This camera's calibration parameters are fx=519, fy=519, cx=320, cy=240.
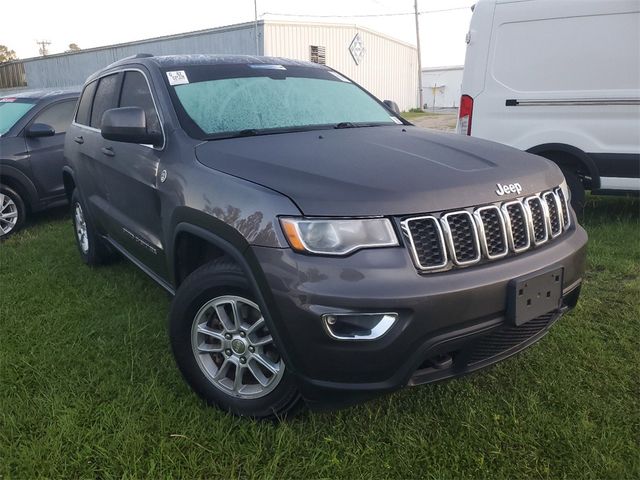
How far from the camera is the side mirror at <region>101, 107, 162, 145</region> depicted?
8.80 feet

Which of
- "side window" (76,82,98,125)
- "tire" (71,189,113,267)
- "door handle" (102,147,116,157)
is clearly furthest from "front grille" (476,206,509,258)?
"side window" (76,82,98,125)

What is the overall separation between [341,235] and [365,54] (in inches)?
972

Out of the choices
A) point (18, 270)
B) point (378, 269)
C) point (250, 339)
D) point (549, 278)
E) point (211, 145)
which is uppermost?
point (211, 145)

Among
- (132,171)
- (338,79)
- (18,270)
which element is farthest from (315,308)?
(18,270)

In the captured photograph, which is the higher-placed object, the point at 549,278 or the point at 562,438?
the point at 549,278

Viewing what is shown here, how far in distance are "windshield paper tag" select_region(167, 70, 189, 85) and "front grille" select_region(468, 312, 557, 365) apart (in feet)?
7.04

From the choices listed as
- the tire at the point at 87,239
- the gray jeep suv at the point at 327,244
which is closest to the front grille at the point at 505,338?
the gray jeep suv at the point at 327,244

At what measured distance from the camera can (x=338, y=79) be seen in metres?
3.66

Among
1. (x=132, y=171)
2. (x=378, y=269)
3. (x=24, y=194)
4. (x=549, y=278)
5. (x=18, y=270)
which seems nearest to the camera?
(x=378, y=269)

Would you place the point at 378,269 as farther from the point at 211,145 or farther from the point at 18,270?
the point at 18,270

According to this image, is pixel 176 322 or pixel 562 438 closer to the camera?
pixel 562 438

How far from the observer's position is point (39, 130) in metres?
5.82

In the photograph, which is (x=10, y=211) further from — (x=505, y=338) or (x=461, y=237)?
(x=505, y=338)

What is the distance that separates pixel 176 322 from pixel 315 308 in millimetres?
851
